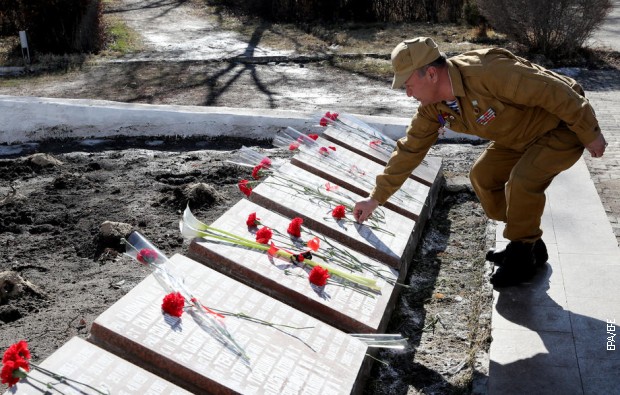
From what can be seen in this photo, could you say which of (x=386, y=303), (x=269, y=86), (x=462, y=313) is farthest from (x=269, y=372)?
(x=269, y=86)

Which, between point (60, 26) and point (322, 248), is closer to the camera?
point (322, 248)

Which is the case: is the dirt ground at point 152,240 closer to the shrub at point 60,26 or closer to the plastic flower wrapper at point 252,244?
the plastic flower wrapper at point 252,244

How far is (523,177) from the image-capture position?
3.57 m

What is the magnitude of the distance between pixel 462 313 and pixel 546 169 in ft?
2.69

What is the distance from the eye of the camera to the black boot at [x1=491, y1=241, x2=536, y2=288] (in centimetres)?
380

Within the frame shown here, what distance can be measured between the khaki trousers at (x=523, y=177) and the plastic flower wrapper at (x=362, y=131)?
1.34m

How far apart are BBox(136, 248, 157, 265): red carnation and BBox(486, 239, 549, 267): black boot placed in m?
1.73

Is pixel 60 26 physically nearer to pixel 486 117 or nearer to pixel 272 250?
pixel 272 250

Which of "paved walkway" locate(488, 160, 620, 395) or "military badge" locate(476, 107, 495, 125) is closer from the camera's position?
"paved walkway" locate(488, 160, 620, 395)

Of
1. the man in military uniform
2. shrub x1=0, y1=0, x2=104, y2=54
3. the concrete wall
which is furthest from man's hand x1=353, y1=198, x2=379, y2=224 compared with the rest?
shrub x1=0, y1=0, x2=104, y2=54

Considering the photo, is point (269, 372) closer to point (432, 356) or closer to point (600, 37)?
point (432, 356)

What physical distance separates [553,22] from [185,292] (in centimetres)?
878

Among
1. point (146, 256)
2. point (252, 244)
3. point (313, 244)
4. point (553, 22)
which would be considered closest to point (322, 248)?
point (313, 244)

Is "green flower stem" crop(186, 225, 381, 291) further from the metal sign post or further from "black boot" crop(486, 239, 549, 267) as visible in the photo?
the metal sign post
